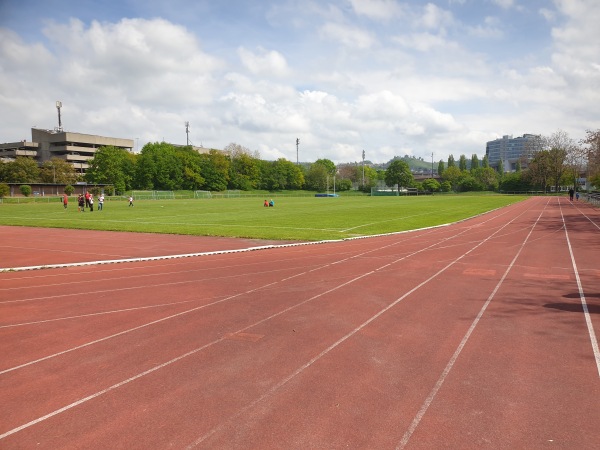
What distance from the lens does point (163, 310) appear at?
8836 millimetres

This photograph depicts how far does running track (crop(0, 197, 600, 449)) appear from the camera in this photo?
4.52 meters

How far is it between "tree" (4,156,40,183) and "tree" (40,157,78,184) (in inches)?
103

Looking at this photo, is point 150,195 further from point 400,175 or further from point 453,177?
point 453,177

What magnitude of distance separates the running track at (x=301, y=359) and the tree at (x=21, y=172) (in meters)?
80.3

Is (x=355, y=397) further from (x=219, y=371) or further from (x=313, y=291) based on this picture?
(x=313, y=291)

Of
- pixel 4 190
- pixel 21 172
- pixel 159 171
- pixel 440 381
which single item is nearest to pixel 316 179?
pixel 159 171

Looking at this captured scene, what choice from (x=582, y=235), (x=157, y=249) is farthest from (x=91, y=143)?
(x=582, y=235)

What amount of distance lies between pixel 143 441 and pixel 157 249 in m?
13.9

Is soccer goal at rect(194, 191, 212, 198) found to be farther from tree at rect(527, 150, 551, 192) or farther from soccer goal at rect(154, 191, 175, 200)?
tree at rect(527, 150, 551, 192)

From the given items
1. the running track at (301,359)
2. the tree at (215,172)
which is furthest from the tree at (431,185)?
the running track at (301,359)

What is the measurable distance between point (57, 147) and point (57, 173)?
96.9 ft

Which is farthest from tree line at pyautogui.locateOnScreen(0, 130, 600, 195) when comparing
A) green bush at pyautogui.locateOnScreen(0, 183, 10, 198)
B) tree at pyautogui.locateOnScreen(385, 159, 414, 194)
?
green bush at pyautogui.locateOnScreen(0, 183, 10, 198)

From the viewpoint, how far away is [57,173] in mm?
86438

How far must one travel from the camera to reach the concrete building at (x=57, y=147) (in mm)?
109625
